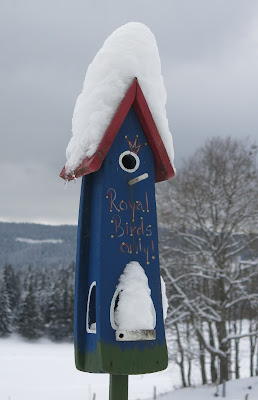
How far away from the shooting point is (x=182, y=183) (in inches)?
561

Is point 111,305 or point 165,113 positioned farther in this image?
point 165,113

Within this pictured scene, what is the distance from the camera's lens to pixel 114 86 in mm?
3492

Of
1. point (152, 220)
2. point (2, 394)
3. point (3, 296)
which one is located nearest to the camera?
point (152, 220)

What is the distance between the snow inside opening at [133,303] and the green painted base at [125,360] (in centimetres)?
17

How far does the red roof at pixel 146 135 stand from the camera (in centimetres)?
335

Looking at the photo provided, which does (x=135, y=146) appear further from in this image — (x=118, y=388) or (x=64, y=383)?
(x=64, y=383)

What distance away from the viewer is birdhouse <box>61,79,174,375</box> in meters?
3.16

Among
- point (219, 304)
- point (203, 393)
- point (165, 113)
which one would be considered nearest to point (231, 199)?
point (219, 304)

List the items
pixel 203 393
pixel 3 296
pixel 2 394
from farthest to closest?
pixel 3 296 → pixel 2 394 → pixel 203 393

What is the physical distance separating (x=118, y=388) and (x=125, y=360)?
32 centimetres

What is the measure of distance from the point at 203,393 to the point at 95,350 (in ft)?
35.5

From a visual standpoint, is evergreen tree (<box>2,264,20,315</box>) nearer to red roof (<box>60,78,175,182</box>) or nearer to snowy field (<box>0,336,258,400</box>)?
snowy field (<box>0,336,258,400</box>)

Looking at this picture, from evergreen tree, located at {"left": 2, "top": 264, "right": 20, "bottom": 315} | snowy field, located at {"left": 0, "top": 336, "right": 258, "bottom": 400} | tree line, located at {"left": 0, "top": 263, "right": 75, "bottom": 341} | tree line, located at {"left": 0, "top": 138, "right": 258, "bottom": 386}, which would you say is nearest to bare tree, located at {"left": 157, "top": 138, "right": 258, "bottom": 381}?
tree line, located at {"left": 0, "top": 138, "right": 258, "bottom": 386}

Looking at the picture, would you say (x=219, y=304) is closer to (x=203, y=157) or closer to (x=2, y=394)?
(x=203, y=157)
